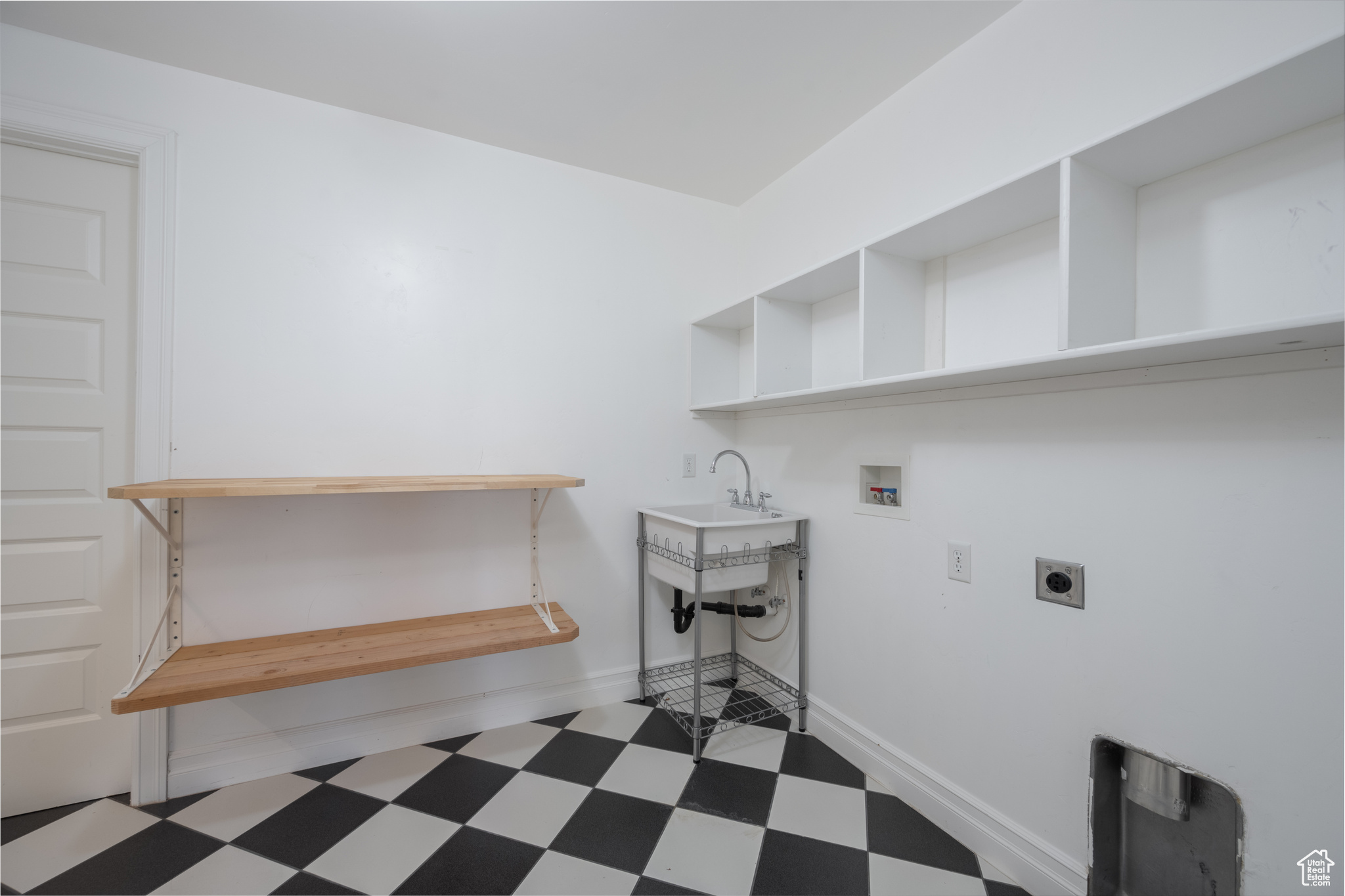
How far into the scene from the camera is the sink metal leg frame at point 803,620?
203 centimetres

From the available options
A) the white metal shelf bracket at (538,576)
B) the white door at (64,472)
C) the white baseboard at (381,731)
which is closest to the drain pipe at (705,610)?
the white baseboard at (381,731)

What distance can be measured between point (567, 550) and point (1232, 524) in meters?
1.96

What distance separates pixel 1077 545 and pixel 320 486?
2.01m

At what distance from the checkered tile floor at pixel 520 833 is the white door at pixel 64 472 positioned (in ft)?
0.70

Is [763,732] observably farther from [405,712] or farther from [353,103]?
[353,103]

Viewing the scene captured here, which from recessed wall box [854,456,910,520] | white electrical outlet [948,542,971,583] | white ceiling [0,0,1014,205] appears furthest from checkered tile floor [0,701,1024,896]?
white ceiling [0,0,1014,205]

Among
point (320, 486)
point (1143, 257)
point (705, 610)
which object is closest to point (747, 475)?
point (705, 610)

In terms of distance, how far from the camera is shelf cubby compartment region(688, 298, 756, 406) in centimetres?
240

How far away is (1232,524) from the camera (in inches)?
39.3

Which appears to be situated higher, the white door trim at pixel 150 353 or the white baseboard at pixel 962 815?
the white door trim at pixel 150 353

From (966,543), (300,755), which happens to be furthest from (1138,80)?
(300,755)

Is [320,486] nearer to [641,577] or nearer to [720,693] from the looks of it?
[641,577]

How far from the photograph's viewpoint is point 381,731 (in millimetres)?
1867

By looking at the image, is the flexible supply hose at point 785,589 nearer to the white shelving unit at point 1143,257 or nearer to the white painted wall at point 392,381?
the white painted wall at point 392,381
